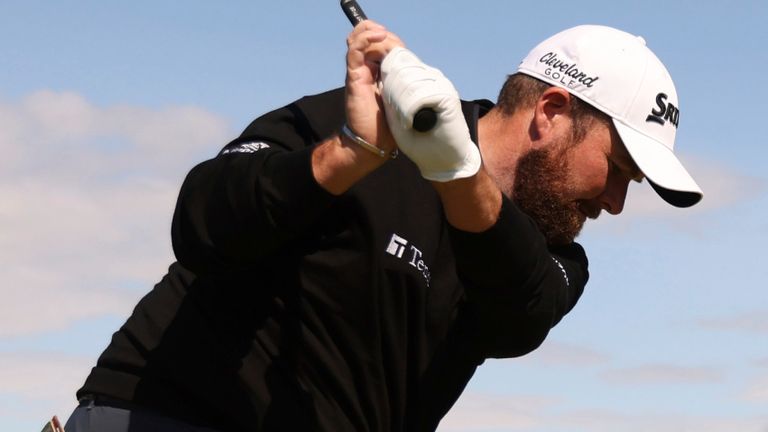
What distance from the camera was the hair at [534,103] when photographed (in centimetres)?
510

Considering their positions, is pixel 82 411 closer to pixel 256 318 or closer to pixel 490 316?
pixel 256 318

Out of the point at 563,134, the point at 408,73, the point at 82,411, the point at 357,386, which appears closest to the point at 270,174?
the point at 408,73

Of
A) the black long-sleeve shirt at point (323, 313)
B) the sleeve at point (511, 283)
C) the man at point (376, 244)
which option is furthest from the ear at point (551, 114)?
the black long-sleeve shirt at point (323, 313)

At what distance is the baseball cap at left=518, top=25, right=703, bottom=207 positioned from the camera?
16.5 feet

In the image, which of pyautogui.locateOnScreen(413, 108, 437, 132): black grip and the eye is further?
the eye

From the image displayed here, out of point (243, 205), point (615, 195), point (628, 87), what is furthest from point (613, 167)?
point (243, 205)

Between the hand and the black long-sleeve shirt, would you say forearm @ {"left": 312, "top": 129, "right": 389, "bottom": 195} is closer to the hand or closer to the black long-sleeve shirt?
the hand

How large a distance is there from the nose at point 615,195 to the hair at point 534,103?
0.25m

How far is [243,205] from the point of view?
Answer: 3709 millimetres

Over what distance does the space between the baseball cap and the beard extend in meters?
0.30

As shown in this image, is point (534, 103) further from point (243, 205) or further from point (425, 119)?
point (425, 119)

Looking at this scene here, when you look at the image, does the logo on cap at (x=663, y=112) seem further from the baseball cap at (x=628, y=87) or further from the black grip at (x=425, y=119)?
the black grip at (x=425, y=119)

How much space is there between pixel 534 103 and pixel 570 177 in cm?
35

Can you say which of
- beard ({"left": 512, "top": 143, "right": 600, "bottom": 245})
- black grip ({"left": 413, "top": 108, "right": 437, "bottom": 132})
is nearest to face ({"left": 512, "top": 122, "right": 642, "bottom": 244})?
beard ({"left": 512, "top": 143, "right": 600, "bottom": 245})
